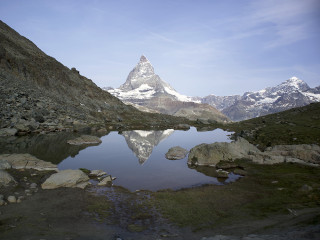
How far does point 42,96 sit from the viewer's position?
286ft

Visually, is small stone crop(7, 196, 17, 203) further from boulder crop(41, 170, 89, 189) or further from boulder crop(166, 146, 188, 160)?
boulder crop(166, 146, 188, 160)

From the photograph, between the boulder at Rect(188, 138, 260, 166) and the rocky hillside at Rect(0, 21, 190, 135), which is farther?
the rocky hillside at Rect(0, 21, 190, 135)

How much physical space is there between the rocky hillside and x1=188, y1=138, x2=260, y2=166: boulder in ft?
142

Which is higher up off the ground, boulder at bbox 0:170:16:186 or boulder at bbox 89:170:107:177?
boulder at bbox 0:170:16:186

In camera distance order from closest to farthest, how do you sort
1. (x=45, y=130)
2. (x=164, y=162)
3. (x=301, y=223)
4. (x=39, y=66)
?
(x=301, y=223) → (x=164, y=162) → (x=45, y=130) → (x=39, y=66)

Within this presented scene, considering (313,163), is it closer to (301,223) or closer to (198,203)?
(198,203)

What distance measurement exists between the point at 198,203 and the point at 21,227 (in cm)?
1390

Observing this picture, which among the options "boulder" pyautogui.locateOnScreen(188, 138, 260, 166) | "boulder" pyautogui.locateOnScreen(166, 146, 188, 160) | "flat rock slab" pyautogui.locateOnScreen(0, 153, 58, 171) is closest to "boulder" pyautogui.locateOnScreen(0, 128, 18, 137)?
"flat rock slab" pyautogui.locateOnScreen(0, 153, 58, 171)

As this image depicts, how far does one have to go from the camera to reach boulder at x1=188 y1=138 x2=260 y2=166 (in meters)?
37.0

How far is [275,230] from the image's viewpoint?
1313 cm

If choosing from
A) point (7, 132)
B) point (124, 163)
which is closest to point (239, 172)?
point (124, 163)

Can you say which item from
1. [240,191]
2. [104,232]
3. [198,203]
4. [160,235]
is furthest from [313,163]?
[104,232]

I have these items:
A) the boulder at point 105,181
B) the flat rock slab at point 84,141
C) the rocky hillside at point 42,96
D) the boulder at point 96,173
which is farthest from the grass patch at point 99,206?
the rocky hillside at point 42,96

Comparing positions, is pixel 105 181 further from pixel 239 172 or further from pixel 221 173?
pixel 239 172
